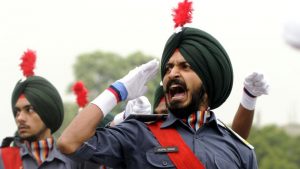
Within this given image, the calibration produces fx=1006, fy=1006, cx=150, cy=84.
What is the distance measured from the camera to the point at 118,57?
57500mm

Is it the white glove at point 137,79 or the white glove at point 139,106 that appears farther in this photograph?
the white glove at point 139,106

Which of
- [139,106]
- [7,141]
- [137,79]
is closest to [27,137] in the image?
[7,141]

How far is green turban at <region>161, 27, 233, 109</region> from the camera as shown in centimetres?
586

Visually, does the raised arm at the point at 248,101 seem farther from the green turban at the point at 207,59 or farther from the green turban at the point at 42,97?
the green turban at the point at 42,97

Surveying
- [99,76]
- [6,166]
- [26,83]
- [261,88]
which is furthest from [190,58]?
[99,76]

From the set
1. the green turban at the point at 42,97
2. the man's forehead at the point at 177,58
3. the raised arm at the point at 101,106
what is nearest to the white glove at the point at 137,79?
the raised arm at the point at 101,106

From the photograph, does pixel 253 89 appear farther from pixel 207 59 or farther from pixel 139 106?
pixel 207 59

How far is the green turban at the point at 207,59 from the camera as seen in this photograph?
5.86 m

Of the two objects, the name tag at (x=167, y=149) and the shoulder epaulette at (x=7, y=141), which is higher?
the name tag at (x=167, y=149)

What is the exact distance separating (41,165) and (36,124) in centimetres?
52

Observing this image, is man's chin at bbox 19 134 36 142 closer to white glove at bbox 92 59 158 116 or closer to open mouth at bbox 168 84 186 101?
white glove at bbox 92 59 158 116

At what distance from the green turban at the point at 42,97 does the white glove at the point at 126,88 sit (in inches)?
125

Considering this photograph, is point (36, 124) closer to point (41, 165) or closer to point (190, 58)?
point (41, 165)

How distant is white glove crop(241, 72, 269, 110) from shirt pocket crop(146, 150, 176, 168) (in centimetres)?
155
